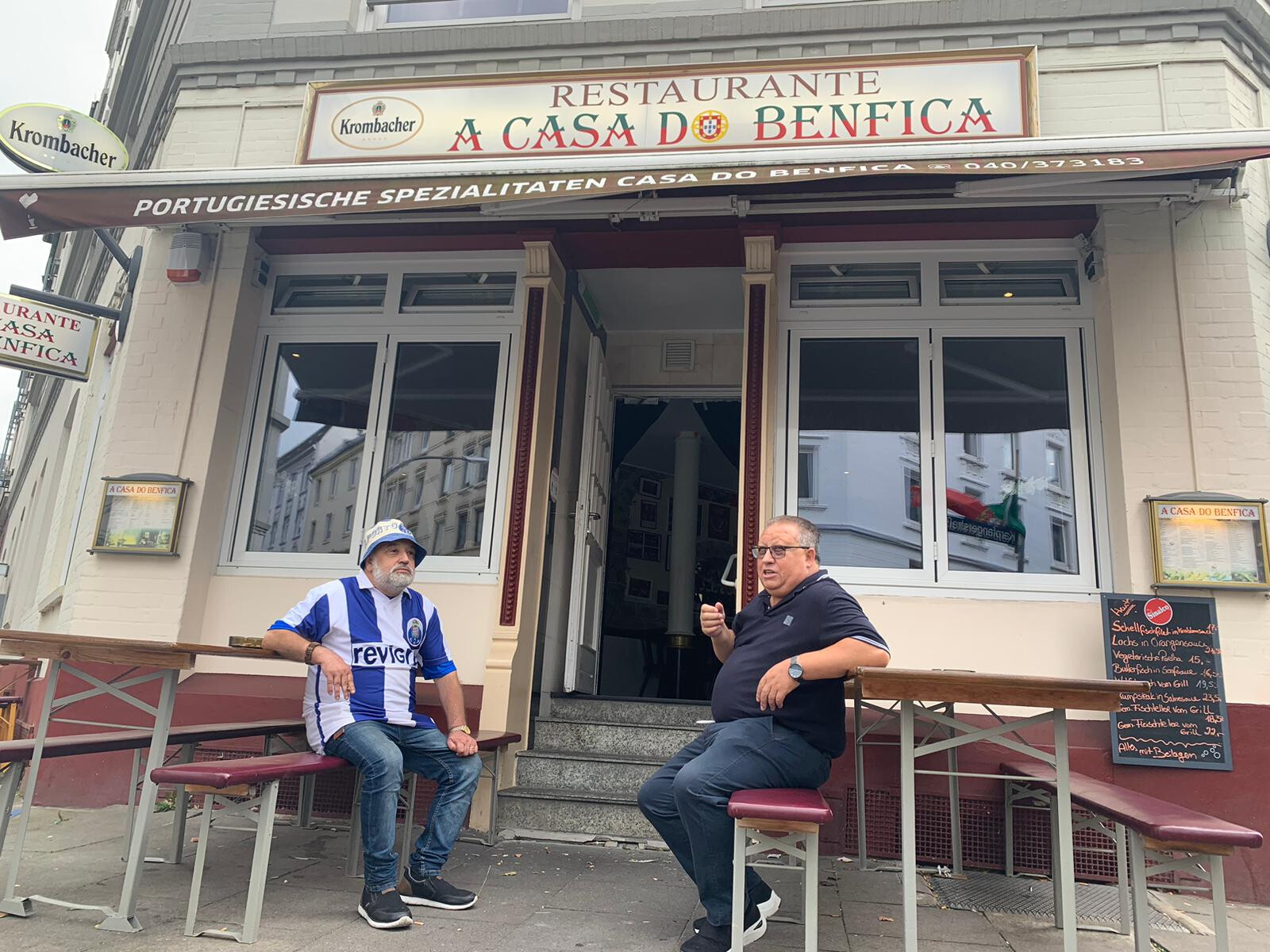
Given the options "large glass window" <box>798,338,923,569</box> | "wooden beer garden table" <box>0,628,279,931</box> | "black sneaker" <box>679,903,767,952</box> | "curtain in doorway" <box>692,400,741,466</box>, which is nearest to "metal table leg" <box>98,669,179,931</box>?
"wooden beer garden table" <box>0,628,279,931</box>

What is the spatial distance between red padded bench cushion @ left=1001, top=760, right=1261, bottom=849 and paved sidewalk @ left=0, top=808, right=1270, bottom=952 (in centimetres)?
53

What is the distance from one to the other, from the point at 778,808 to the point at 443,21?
581cm

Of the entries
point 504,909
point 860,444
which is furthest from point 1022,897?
point 860,444

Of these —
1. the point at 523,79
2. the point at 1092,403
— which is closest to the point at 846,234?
the point at 1092,403

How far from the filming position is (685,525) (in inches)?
347

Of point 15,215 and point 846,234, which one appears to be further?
point 846,234

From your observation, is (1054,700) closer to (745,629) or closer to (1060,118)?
(745,629)

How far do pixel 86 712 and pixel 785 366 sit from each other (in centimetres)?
459

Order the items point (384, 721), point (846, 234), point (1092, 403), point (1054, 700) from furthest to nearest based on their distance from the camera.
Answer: point (846, 234) → point (1092, 403) → point (384, 721) → point (1054, 700)

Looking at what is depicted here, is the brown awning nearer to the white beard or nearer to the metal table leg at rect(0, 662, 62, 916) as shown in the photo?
the white beard

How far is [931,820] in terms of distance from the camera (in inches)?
180

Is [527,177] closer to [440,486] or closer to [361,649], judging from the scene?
[440,486]

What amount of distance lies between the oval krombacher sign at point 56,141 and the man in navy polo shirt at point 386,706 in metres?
3.98

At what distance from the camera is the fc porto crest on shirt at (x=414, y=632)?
3816 millimetres
